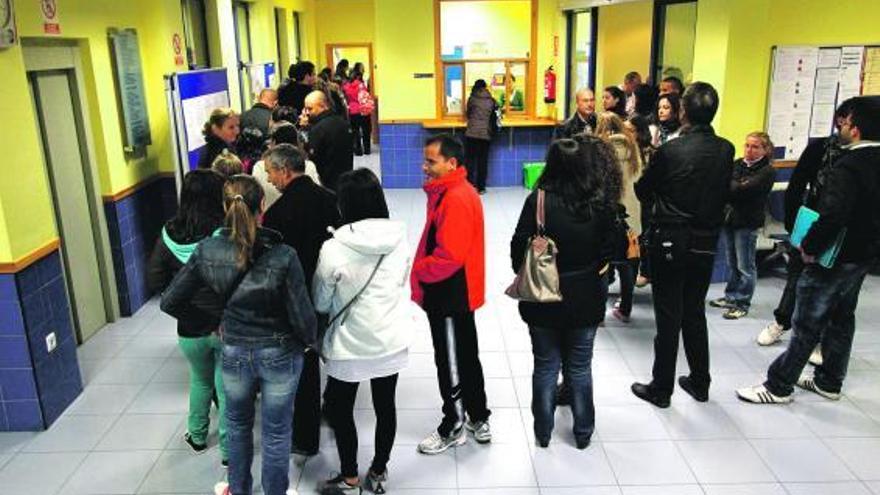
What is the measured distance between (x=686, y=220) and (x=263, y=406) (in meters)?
2.17

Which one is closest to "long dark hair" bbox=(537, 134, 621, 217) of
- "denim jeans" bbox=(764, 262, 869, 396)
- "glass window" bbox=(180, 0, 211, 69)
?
"denim jeans" bbox=(764, 262, 869, 396)

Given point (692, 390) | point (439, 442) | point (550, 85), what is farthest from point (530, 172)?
point (439, 442)

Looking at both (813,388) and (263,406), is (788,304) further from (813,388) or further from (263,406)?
(263,406)

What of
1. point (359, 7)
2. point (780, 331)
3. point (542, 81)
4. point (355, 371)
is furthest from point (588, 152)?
point (359, 7)

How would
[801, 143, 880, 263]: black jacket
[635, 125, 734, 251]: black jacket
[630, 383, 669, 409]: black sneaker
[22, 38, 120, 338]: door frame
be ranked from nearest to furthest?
1. [801, 143, 880, 263]: black jacket
2. [635, 125, 734, 251]: black jacket
3. [630, 383, 669, 409]: black sneaker
4. [22, 38, 120, 338]: door frame

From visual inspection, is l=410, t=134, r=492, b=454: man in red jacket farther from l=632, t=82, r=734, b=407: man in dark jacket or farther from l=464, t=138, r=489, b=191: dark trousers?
Result: l=464, t=138, r=489, b=191: dark trousers

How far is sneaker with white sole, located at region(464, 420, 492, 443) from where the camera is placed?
3393 mm

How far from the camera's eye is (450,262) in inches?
115

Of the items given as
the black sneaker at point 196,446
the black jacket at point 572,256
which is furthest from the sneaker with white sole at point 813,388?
the black sneaker at point 196,446

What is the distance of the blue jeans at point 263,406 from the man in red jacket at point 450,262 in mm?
673


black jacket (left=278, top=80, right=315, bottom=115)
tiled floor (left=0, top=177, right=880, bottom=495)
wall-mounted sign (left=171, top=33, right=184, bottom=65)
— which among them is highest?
wall-mounted sign (left=171, top=33, right=184, bottom=65)

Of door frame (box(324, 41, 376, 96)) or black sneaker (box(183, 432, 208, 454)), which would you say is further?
door frame (box(324, 41, 376, 96))

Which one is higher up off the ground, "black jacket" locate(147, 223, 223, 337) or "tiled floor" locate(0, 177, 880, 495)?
"black jacket" locate(147, 223, 223, 337)

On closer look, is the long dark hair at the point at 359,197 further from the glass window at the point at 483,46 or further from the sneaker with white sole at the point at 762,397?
the glass window at the point at 483,46
